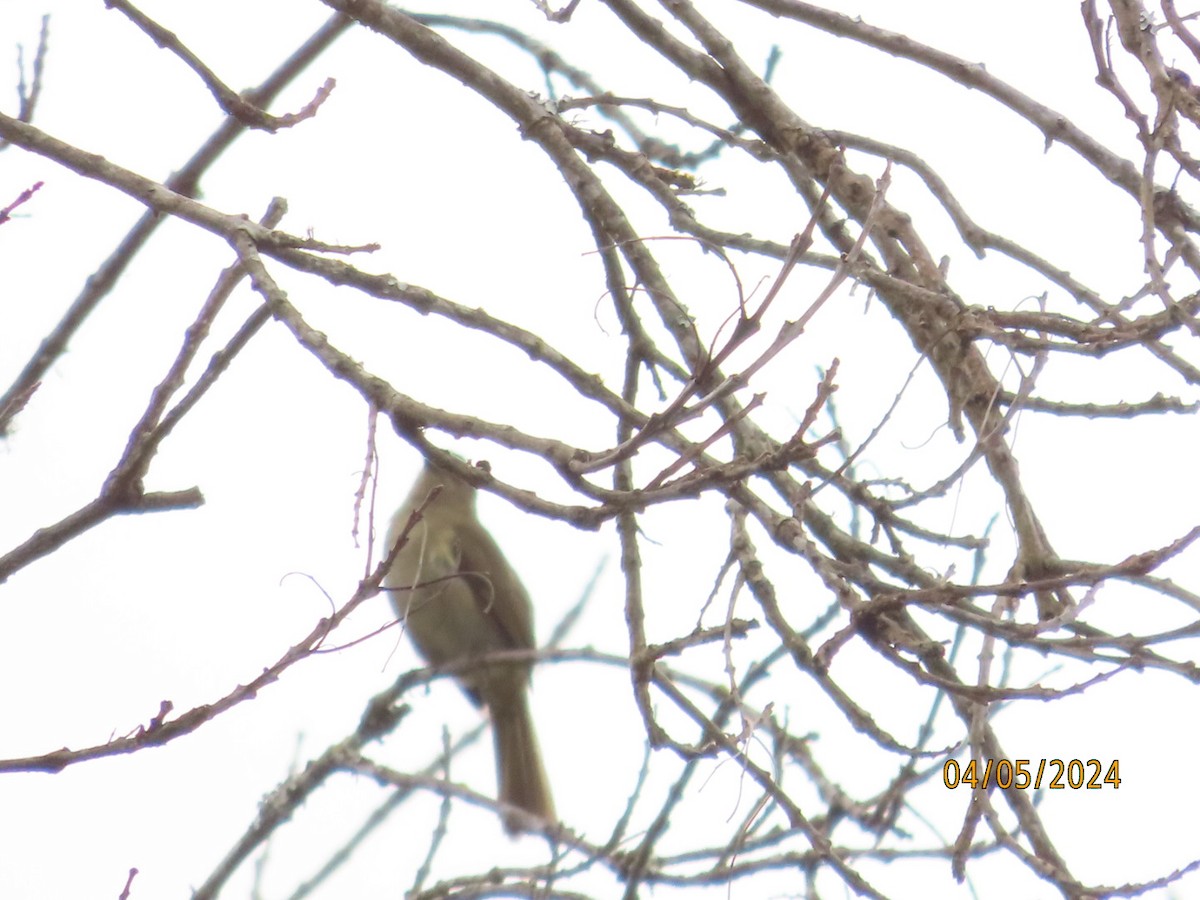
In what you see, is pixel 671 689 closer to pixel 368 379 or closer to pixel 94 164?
pixel 368 379

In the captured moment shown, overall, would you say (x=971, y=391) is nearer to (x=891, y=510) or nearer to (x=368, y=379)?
(x=891, y=510)

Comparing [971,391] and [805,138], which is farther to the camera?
[805,138]

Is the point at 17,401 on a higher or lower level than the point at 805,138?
lower

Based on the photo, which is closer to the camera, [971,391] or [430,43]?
[971,391]

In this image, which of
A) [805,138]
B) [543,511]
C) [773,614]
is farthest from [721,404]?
[543,511]

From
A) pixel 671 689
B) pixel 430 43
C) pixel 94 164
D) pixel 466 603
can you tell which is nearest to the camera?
pixel 94 164

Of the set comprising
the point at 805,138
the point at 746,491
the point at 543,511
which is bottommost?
the point at 543,511

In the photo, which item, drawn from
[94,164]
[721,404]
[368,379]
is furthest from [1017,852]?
[94,164]

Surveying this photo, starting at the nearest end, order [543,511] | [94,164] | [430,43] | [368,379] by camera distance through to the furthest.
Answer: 1. [543,511]
2. [368,379]
3. [94,164]
4. [430,43]

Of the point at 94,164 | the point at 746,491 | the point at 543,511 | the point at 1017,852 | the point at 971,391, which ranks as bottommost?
the point at 1017,852
